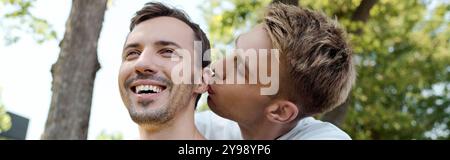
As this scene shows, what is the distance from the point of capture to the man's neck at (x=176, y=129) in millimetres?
2934

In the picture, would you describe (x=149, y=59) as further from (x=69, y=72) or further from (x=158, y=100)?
(x=69, y=72)

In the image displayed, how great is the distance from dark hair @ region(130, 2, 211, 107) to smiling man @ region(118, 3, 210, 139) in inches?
0.9

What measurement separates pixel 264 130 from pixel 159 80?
773 millimetres

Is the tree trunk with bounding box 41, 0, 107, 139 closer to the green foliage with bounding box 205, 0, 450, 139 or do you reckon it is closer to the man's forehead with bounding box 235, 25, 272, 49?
the man's forehead with bounding box 235, 25, 272, 49

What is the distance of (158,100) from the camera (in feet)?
9.37

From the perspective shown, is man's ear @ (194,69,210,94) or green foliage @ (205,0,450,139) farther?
green foliage @ (205,0,450,139)

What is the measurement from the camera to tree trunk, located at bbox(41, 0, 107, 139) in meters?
6.16

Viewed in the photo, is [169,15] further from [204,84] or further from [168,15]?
[204,84]

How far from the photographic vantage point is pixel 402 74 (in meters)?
16.3

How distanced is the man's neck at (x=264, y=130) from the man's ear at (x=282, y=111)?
47 millimetres

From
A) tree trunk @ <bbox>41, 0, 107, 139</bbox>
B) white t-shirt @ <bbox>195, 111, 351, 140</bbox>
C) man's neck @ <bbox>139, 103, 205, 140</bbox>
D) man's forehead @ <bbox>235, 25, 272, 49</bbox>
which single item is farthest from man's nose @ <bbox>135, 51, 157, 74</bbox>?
tree trunk @ <bbox>41, 0, 107, 139</bbox>

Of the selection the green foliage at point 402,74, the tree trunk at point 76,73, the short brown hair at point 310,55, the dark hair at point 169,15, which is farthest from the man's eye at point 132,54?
the green foliage at point 402,74
